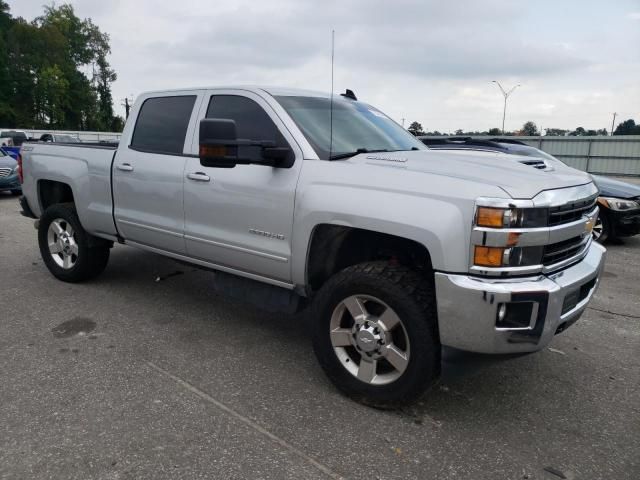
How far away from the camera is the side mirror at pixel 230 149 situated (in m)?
2.97

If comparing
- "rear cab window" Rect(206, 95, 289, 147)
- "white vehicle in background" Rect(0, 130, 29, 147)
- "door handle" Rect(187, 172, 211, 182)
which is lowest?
"white vehicle in background" Rect(0, 130, 29, 147)

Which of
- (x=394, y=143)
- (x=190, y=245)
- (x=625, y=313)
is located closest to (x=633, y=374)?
(x=625, y=313)

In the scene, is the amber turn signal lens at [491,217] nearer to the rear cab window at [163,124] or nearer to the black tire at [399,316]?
the black tire at [399,316]

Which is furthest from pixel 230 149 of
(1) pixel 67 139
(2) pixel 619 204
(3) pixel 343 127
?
(1) pixel 67 139

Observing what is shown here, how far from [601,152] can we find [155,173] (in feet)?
91.5

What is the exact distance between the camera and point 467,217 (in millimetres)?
2523

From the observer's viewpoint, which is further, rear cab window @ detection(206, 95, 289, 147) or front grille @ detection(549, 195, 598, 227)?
rear cab window @ detection(206, 95, 289, 147)

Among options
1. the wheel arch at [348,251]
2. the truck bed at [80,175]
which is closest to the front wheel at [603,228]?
the wheel arch at [348,251]

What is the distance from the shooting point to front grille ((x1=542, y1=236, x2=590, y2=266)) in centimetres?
268

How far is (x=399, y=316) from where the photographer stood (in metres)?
2.79

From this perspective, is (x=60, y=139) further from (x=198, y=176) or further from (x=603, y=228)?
(x=603, y=228)

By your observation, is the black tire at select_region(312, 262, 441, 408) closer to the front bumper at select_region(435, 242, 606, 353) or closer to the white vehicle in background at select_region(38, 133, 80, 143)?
the front bumper at select_region(435, 242, 606, 353)

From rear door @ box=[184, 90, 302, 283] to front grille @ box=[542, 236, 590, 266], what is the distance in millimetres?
1513

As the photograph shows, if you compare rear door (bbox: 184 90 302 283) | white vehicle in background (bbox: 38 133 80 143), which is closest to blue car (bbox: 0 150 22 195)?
white vehicle in background (bbox: 38 133 80 143)
